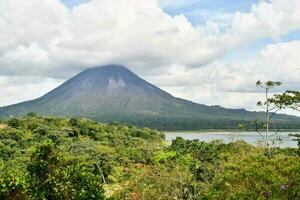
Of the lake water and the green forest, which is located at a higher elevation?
the lake water

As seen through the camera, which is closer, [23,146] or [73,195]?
[73,195]

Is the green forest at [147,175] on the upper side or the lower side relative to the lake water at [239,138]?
lower

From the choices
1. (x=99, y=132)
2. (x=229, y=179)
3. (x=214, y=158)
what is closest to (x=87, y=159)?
(x=214, y=158)

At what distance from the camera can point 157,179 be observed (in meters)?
19.7

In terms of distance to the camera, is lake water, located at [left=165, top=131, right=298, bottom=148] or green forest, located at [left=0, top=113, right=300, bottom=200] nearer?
green forest, located at [left=0, top=113, right=300, bottom=200]

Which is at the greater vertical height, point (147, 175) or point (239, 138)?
point (239, 138)

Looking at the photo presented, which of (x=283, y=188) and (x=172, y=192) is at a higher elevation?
(x=283, y=188)

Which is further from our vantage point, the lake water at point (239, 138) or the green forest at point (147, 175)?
the lake water at point (239, 138)

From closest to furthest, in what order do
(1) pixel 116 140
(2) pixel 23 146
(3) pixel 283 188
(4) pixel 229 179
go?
(3) pixel 283 188 → (4) pixel 229 179 → (2) pixel 23 146 → (1) pixel 116 140

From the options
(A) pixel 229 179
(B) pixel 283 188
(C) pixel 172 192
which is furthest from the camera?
(C) pixel 172 192

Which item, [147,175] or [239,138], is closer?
[147,175]

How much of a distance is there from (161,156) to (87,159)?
302 inches

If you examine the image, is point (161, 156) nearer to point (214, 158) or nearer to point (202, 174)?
point (214, 158)

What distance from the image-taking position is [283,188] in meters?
8.64
